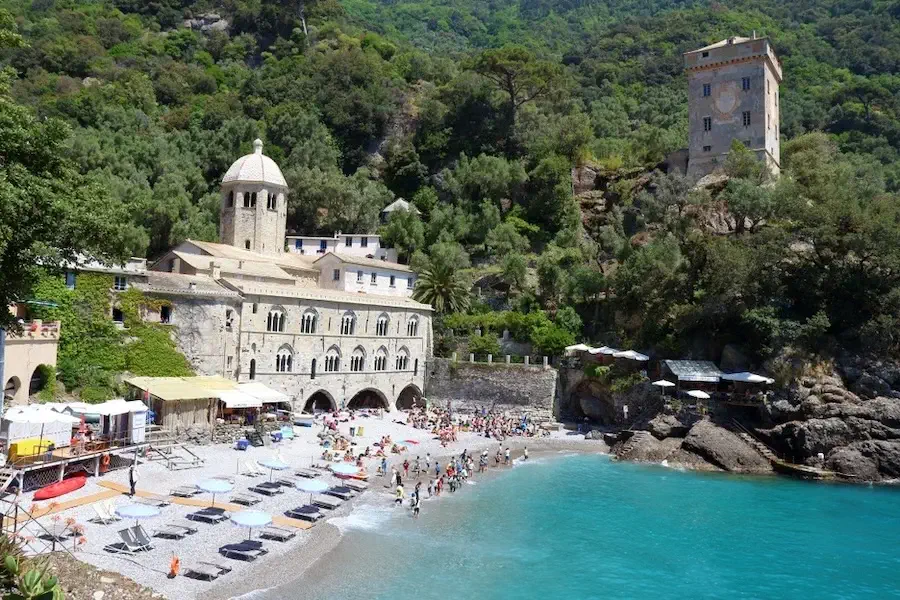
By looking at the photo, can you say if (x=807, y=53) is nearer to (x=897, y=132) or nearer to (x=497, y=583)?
(x=897, y=132)

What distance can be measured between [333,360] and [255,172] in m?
15.8

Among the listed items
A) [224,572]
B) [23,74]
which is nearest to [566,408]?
[224,572]

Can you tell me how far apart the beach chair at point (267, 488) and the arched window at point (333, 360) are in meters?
15.2

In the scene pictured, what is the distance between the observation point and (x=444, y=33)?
146250 millimetres

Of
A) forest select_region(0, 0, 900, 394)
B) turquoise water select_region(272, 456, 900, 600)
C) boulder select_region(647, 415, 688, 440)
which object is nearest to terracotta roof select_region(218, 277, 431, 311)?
forest select_region(0, 0, 900, 394)

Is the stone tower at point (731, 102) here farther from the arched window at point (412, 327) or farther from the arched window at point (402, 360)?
the arched window at point (402, 360)

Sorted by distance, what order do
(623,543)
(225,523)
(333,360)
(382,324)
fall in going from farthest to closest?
(382,324)
(333,360)
(623,543)
(225,523)

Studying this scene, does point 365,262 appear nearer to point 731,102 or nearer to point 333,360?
point 333,360

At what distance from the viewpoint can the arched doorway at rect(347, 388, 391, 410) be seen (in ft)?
155

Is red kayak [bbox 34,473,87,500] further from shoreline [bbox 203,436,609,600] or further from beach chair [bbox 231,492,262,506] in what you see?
shoreline [bbox 203,436,609,600]

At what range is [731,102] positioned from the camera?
5738 centimetres

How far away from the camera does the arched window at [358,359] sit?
147 ft

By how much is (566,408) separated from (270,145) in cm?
3824

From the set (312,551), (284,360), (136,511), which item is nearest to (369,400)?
(284,360)
